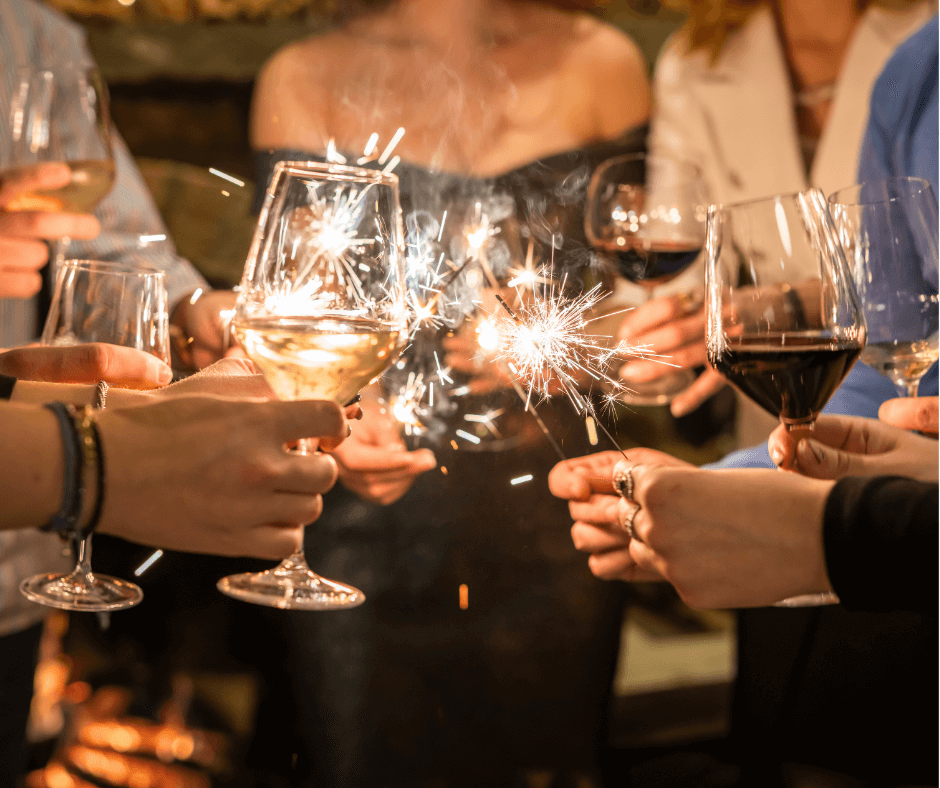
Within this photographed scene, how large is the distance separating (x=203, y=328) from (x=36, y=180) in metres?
0.18

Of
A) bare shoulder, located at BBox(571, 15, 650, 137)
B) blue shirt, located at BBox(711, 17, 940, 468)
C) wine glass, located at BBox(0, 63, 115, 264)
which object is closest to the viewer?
wine glass, located at BBox(0, 63, 115, 264)

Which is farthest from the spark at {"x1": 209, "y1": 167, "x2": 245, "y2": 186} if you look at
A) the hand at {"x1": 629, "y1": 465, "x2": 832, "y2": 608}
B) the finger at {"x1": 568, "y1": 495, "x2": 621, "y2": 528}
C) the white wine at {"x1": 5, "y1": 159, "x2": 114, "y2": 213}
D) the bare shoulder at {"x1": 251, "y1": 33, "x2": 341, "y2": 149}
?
the hand at {"x1": 629, "y1": 465, "x2": 832, "y2": 608}

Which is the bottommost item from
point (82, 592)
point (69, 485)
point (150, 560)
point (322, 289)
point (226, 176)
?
point (150, 560)

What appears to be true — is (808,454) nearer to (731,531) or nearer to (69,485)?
(731,531)

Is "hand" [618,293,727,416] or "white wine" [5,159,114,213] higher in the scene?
"white wine" [5,159,114,213]

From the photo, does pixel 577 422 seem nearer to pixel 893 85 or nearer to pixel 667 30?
pixel 893 85

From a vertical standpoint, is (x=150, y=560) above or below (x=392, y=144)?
below

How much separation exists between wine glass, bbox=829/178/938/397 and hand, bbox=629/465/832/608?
168 mm

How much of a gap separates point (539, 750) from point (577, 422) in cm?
62

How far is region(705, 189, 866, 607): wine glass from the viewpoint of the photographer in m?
0.49

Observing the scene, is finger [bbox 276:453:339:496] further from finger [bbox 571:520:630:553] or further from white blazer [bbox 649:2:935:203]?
white blazer [bbox 649:2:935:203]

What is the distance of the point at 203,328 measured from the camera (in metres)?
0.70

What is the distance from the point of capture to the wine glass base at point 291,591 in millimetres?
473

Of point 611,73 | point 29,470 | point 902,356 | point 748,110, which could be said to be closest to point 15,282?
point 29,470
